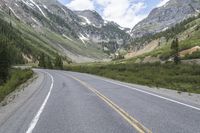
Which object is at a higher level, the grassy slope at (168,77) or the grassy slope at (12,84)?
the grassy slope at (168,77)

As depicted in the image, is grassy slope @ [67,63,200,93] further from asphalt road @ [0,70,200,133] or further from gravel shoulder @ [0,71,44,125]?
gravel shoulder @ [0,71,44,125]

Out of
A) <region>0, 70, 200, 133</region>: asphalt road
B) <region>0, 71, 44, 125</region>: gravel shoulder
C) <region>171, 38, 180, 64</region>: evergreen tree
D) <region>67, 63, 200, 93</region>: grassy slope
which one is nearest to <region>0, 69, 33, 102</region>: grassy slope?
<region>0, 71, 44, 125</region>: gravel shoulder

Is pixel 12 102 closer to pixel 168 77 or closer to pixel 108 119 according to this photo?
pixel 108 119

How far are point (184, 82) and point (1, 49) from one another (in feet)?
143

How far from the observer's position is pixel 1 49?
66625 millimetres

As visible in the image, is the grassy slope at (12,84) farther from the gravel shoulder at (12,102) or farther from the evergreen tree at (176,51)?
the evergreen tree at (176,51)


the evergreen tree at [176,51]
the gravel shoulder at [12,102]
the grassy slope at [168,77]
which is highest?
the evergreen tree at [176,51]

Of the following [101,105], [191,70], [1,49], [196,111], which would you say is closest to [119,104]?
[101,105]

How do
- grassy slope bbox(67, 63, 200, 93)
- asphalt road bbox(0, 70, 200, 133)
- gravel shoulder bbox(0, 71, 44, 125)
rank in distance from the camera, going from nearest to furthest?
asphalt road bbox(0, 70, 200, 133) → gravel shoulder bbox(0, 71, 44, 125) → grassy slope bbox(67, 63, 200, 93)

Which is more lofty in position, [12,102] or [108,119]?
[108,119]

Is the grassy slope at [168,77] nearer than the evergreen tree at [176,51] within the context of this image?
Yes

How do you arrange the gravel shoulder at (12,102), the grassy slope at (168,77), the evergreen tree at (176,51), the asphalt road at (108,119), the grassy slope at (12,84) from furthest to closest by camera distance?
the evergreen tree at (176,51) < the grassy slope at (168,77) < the grassy slope at (12,84) < the gravel shoulder at (12,102) < the asphalt road at (108,119)

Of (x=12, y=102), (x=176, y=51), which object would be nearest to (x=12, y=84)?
A: (x=12, y=102)

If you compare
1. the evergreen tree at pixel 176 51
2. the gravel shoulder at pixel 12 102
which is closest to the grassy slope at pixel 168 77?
the gravel shoulder at pixel 12 102
